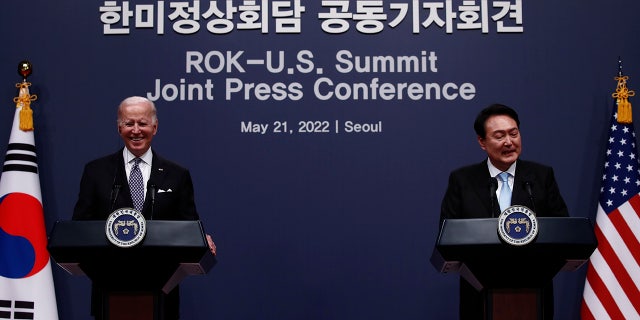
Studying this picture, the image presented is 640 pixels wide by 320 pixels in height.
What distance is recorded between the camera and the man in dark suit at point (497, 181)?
287 cm

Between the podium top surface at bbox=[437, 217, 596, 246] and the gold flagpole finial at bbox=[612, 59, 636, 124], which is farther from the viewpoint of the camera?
the gold flagpole finial at bbox=[612, 59, 636, 124]

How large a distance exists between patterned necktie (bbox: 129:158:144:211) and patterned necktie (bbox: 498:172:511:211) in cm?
138

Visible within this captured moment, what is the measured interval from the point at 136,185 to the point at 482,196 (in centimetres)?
135

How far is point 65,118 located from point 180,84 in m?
0.65

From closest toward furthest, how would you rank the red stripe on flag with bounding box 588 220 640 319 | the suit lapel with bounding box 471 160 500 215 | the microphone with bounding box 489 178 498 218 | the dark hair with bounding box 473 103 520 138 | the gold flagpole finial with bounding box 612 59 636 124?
the microphone with bounding box 489 178 498 218, the suit lapel with bounding box 471 160 500 215, the dark hair with bounding box 473 103 520 138, the red stripe on flag with bounding box 588 220 640 319, the gold flagpole finial with bounding box 612 59 636 124

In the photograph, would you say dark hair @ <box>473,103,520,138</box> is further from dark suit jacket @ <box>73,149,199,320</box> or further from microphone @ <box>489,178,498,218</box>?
dark suit jacket @ <box>73,149,199,320</box>

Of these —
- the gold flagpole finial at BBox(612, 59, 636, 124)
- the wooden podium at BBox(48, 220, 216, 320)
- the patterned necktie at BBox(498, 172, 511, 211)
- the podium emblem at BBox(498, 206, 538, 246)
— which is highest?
the gold flagpole finial at BBox(612, 59, 636, 124)

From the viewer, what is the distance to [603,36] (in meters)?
4.26

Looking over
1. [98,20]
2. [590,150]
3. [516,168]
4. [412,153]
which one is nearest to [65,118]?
[98,20]

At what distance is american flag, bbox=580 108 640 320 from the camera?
382 centimetres

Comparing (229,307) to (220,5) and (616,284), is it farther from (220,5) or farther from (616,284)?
(616,284)

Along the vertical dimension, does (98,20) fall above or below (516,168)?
above

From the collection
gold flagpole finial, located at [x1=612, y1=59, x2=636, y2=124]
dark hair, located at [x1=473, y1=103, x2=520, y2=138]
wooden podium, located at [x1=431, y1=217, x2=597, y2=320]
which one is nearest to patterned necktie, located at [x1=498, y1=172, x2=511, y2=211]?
dark hair, located at [x1=473, y1=103, x2=520, y2=138]

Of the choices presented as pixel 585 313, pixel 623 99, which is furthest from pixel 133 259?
→ pixel 623 99
